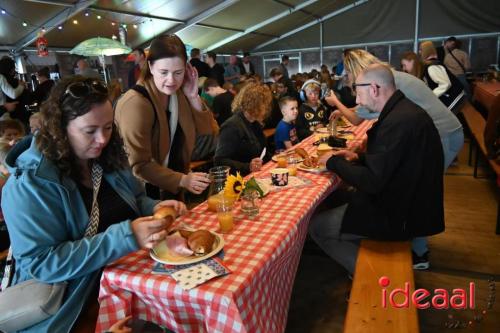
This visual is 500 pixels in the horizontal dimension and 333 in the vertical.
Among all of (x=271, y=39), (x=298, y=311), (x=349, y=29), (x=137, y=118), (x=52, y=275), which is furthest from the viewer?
(x=271, y=39)

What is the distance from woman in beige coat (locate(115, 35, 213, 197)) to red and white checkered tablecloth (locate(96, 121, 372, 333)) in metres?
0.36

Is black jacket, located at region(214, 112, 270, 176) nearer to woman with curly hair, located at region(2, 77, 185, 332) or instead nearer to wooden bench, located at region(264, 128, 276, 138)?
woman with curly hair, located at region(2, 77, 185, 332)

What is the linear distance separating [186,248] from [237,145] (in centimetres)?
169

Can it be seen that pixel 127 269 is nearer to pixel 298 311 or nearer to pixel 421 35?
pixel 298 311

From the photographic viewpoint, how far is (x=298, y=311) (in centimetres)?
247

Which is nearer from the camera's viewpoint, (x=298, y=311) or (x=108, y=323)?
(x=108, y=323)

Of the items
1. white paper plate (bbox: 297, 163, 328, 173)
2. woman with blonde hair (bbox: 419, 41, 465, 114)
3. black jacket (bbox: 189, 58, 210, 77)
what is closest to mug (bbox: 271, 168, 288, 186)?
white paper plate (bbox: 297, 163, 328, 173)

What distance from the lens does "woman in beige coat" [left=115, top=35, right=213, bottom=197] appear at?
1950mm

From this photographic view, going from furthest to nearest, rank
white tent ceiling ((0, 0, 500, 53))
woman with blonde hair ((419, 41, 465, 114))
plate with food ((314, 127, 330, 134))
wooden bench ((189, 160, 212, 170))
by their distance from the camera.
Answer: white tent ceiling ((0, 0, 500, 53))
woman with blonde hair ((419, 41, 465, 114))
wooden bench ((189, 160, 212, 170))
plate with food ((314, 127, 330, 134))

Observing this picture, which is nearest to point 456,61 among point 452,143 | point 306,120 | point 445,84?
point 445,84

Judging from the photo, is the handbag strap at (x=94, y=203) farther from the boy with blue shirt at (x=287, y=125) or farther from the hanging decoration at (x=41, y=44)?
the hanging decoration at (x=41, y=44)

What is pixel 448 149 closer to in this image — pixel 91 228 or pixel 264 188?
pixel 264 188

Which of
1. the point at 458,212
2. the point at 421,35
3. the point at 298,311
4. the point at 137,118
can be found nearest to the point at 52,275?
the point at 137,118

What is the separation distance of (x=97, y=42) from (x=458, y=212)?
5647mm
